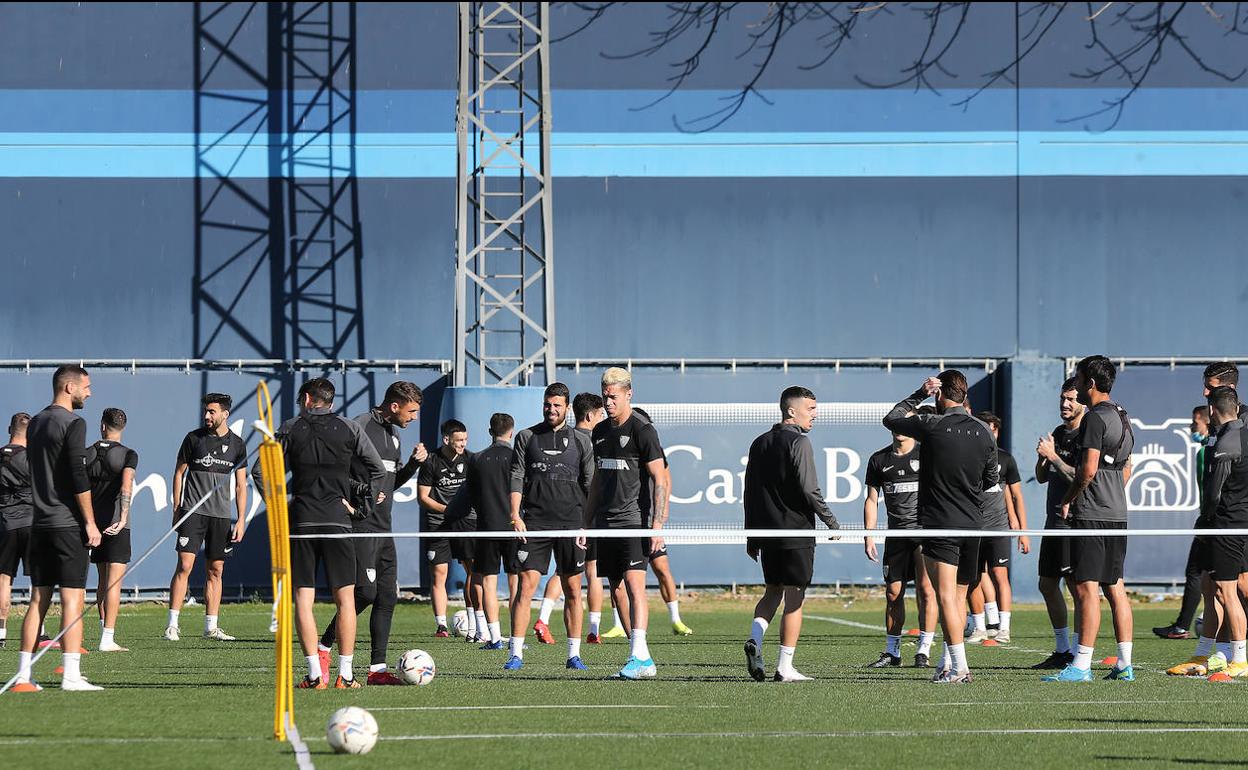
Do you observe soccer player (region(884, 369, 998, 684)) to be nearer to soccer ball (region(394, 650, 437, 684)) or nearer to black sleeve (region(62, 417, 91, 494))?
soccer ball (region(394, 650, 437, 684))

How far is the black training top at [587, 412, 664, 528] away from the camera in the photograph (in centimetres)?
1216

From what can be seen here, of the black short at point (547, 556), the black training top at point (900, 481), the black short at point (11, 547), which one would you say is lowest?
the black short at point (11, 547)

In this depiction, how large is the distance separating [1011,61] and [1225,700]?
14540 millimetres

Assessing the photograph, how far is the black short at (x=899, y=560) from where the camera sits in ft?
44.6

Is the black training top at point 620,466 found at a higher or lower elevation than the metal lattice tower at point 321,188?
lower

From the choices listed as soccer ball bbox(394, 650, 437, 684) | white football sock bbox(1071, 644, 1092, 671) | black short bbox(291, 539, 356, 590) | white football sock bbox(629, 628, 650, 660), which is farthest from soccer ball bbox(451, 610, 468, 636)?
white football sock bbox(1071, 644, 1092, 671)

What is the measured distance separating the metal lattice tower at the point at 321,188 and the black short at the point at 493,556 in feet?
27.7

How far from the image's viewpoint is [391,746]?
330 inches

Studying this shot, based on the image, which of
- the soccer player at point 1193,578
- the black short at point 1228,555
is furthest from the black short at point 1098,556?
the soccer player at point 1193,578

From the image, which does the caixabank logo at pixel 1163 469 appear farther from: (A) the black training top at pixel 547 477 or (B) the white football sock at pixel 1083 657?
(A) the black training top at pixel 547 477

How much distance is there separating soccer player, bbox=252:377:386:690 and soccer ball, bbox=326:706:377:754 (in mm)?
2811

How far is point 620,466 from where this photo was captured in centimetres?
1223

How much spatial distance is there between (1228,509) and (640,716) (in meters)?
4.99

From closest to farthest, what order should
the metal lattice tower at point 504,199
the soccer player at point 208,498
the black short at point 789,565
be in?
the black short at point 789,565
the soccer player at point 208,498
the metal lattice tower at point 504,199
